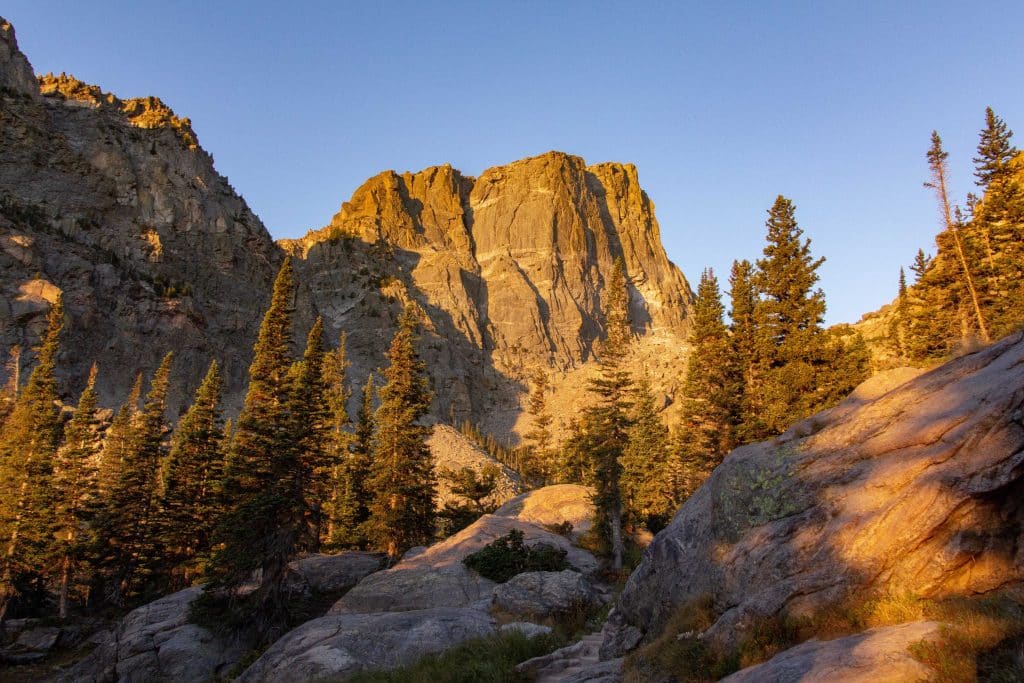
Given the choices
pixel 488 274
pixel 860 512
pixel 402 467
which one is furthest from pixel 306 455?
pixel 488 274

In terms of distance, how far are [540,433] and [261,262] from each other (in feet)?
214

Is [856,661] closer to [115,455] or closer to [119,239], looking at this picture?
[115,455]

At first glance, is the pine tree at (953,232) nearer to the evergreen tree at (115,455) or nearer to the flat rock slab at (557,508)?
the flat rock slab at (557,508)

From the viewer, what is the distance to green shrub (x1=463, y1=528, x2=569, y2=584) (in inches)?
976

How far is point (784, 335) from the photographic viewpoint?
34094 mm

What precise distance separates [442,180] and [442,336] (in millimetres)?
74140

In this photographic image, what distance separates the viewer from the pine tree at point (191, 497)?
40688 mm

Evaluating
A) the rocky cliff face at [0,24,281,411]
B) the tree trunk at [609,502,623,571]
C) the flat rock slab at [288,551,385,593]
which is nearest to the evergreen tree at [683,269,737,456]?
the tree trunk at [609,502,623,571]

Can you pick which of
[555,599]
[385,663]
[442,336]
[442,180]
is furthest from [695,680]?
[442,180]

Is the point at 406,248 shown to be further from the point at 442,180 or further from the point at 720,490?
the point at 720,490

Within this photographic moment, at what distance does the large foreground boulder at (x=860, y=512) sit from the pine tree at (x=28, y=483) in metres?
43.1

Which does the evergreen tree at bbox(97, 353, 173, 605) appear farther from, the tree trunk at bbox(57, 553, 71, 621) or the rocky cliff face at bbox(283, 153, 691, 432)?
the rocky cliff face at bbox(283, 153, 691, 432)

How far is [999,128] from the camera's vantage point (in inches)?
1427

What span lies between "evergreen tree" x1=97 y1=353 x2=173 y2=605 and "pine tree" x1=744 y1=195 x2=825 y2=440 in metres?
41.3
